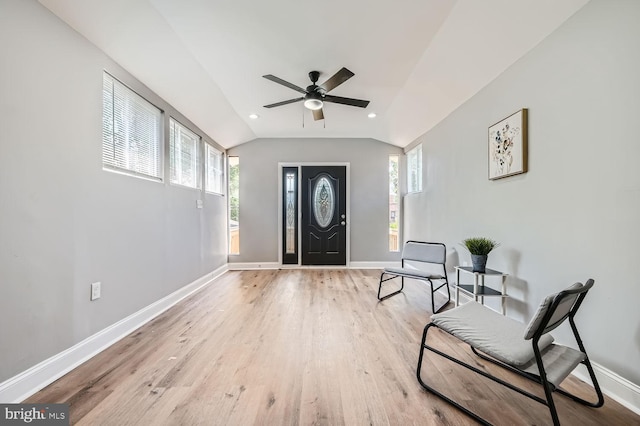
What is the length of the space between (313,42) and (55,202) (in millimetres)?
2319

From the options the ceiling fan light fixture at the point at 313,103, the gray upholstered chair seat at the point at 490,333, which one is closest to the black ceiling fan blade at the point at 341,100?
the ceiling fan light fixture at the point at 313,103

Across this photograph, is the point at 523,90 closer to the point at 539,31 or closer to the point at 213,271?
the point at 539,31

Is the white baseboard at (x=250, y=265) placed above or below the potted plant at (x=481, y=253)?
below

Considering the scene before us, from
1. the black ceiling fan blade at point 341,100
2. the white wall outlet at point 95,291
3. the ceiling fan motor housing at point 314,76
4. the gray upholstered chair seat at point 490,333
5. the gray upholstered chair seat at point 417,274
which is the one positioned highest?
the ceiling fan motor housing at point 314,76

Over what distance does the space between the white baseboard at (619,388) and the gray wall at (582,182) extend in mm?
35

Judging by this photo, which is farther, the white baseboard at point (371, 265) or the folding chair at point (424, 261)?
the white baseboard at point (371, 265)

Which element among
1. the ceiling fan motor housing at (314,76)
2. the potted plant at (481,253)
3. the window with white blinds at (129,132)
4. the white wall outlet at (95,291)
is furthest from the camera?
the ceiling fan motor housing at (314,76)

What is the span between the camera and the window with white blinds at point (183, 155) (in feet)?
10.7

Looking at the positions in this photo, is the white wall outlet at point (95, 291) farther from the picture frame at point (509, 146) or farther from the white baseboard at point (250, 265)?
the picture frame at point (509, 146)

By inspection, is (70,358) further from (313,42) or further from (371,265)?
(371,265)

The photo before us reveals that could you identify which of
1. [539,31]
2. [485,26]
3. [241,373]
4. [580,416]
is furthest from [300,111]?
[580,416]

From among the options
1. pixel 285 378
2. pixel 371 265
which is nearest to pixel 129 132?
pixel 285 378

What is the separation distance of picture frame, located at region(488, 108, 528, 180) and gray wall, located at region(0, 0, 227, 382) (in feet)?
10.9

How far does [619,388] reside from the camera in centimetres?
145
